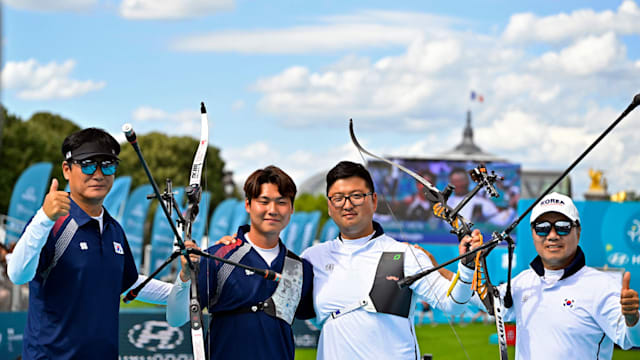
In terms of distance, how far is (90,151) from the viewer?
417 centimetres

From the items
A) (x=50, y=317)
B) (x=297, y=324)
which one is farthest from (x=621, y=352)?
(x=50, y=317)

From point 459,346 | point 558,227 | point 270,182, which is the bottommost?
point 459,346

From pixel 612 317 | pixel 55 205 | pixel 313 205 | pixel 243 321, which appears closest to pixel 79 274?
pixel 55 205

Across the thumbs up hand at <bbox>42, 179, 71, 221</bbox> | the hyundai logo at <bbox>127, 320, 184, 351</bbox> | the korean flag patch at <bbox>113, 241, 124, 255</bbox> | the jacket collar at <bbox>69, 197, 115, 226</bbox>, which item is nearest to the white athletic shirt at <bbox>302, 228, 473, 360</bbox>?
the korean flag patch at <bbox>113, 241, 124, 255</bbox>

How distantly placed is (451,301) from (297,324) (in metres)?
6.97

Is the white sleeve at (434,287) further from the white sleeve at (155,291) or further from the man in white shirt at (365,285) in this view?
the white sleeve at (155,291)

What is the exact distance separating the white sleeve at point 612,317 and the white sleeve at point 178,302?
2.34 m

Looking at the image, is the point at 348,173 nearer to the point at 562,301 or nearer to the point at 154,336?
the point at 562,301

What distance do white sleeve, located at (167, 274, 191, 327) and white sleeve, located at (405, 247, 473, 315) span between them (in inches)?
49.5

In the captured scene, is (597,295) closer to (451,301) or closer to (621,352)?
(451,301)

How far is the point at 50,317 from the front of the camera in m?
4.05

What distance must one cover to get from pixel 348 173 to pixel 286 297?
0.81 metres

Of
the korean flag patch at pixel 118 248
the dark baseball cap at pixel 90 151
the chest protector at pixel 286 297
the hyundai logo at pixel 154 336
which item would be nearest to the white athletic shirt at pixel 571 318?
the chest protector at pixel 286 297

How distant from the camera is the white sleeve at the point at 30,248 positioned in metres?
3.76
